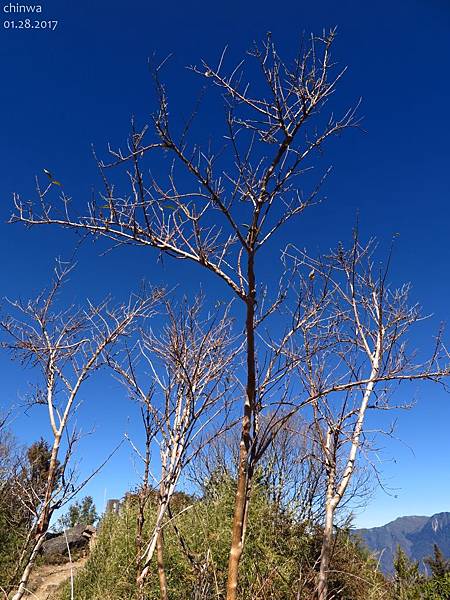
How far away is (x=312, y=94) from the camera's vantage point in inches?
99.5

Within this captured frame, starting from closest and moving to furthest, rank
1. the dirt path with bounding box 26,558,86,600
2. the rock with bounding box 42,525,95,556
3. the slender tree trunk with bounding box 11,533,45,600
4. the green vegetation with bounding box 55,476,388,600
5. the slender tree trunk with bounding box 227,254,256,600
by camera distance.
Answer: the slender tree trunk with bounding box 227,254,256,600 → the slender tree trunk with bounding box 11,533,45,600 → the green vegetation with bounding box 55,476,388,600 → the dirt path with bounding box 26,558,86,600 → the rock with bounding box 42,525,95,556

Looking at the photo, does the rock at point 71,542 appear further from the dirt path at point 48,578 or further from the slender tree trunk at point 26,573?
the slender tree trunk at point 26,573

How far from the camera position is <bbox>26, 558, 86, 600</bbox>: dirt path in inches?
546

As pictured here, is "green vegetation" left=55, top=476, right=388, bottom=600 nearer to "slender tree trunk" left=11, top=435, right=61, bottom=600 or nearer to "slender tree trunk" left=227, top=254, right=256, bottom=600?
"slender tree trunk" left=11, top=435, right=61, bottom=600

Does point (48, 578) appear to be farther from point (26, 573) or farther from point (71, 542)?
point (26, 573)

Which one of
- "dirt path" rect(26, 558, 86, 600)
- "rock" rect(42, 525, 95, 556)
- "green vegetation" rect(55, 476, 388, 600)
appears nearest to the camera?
"green vegetation" rect(55, 476, 388, 600)

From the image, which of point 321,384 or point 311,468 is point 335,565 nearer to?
point 311,468

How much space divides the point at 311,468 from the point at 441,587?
413 centimetres

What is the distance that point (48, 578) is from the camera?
52.3 ft

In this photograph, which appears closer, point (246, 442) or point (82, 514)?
point (246, 442)

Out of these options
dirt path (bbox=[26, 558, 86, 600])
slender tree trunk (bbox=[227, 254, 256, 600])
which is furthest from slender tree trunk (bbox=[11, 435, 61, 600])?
dirt path (bbox=[26, 558, 86, 600])

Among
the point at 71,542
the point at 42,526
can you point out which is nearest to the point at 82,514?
the point at 71,542

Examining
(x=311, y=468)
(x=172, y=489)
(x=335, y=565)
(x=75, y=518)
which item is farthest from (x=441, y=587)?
(x=75, y=518)

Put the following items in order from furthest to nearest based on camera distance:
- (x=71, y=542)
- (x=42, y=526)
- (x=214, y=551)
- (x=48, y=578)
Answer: (x=71, y=542), (x=48, y=578), (x=214, y=551), (x=42, y=526)
